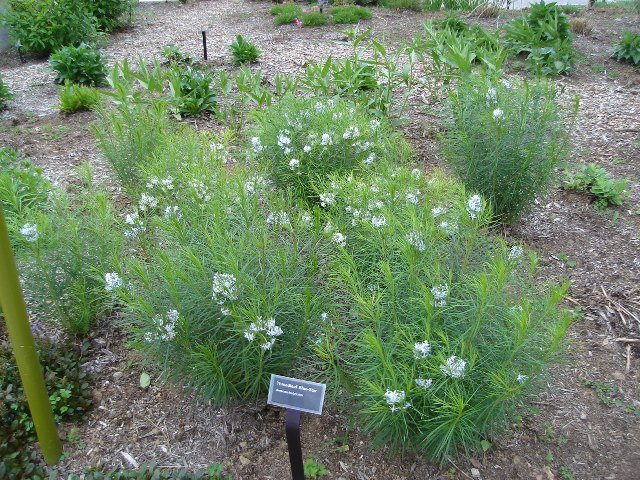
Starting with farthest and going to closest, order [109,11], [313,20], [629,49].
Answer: [313,20] < [109,11] < [629,49]

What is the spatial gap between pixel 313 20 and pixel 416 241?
711 centimetres

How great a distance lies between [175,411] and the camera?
280cm

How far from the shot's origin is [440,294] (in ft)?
7.17

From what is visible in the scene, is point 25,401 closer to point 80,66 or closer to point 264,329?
point 264,329

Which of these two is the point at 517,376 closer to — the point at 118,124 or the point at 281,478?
the point at 281,478

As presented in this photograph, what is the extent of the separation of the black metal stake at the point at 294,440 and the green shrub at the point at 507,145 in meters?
2.09

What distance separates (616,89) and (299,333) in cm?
508

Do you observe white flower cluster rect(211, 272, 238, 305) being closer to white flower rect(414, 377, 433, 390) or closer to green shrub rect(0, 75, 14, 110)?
white flower rect(414, 377, 433, 390)

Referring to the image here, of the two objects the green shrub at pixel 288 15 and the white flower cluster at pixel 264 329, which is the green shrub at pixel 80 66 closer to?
the green shrub at pixel 288 15

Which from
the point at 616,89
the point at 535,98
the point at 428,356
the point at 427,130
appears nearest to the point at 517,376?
the point at 428,356

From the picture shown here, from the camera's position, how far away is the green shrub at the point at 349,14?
28.8 feet

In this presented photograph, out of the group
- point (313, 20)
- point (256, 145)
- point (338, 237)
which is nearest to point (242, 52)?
point (313, 20)

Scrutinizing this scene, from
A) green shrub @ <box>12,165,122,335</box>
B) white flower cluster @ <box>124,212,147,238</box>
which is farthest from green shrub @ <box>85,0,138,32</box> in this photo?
white flower cluster @ <box>124,212,147,238</box>

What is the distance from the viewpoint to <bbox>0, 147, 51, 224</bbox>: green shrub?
125 inches
